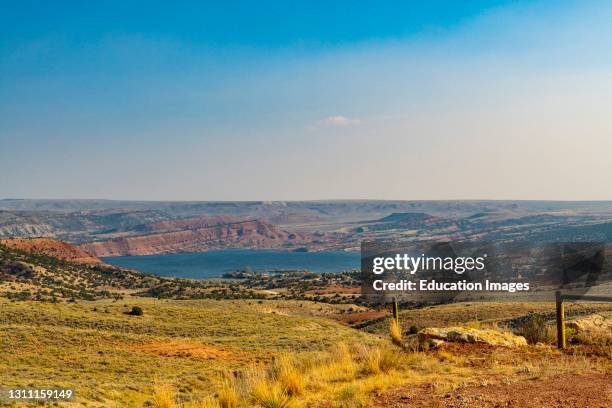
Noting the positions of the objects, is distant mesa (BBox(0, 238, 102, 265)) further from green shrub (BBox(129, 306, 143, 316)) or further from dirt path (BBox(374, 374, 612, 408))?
dirt path (BBox(374, 374, 612, 408))

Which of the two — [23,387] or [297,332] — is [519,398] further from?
[297,332]

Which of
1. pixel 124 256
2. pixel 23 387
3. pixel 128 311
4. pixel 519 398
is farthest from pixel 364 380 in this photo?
pixel 124 256

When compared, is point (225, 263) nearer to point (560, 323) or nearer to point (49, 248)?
point (49, 248)

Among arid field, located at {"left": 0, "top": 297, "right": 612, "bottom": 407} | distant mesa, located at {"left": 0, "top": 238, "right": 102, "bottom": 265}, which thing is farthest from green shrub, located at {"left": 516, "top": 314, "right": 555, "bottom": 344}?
distant mesa, located at {"left": 0, "top": 238, "right": 102, "bottom": 265}

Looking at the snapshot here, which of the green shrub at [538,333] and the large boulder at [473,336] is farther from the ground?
the large boulder at [473,336]

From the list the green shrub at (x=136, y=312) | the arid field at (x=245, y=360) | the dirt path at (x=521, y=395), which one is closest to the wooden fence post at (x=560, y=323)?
the arid field at (x=245, y=360)

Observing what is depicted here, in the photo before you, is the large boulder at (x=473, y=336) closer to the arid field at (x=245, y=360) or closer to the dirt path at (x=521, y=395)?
the arid field at (x=245, y=360)
